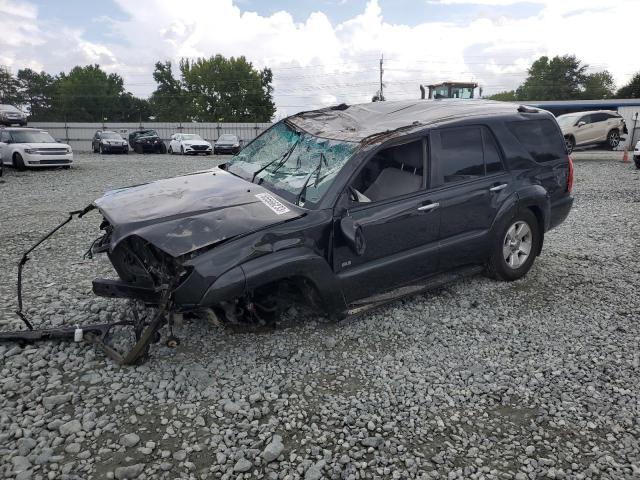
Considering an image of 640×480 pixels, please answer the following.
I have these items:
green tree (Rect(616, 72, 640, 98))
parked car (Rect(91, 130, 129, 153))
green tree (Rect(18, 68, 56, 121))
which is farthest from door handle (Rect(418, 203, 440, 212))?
green tree (Rect(18, 68, 56, 121))

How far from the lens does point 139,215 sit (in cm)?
328

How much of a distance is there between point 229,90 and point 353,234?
236ft

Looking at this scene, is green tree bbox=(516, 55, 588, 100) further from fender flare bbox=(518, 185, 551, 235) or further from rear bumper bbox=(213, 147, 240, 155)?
fender flare bbox=(518, 185, 551, 235)

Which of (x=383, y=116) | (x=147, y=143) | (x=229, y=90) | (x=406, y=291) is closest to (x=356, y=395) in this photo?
(x=406, y=291)

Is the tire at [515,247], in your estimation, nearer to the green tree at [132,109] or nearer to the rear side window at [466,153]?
the rear side window at [466,153]

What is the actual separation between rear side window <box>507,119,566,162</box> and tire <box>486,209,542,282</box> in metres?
0.67

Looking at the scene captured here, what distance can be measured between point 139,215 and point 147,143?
88.2 feet

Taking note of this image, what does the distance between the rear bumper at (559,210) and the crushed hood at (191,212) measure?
3125mm

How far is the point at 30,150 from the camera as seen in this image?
15547 millimetres

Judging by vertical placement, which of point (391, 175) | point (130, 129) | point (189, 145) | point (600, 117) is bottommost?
point (391, 175)

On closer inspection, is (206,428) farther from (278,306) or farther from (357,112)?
(357,112)

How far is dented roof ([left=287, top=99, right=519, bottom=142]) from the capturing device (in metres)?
4.12

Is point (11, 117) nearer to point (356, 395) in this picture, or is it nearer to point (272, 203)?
point (272, 203)

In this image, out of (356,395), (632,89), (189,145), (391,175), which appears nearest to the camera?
(356,395)
